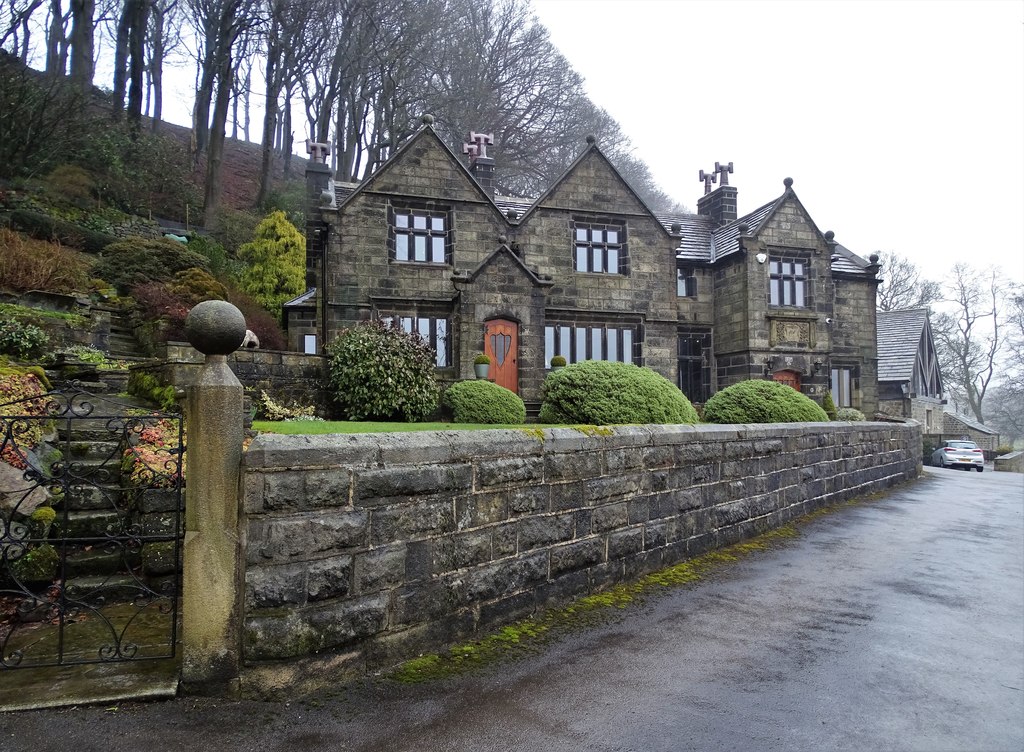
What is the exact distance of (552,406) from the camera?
10.8 m

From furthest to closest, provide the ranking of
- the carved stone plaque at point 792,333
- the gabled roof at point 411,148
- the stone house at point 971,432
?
the stone house at point 971,432
the carved stone plaque at point 792,333
the gabled roof at point 411,148

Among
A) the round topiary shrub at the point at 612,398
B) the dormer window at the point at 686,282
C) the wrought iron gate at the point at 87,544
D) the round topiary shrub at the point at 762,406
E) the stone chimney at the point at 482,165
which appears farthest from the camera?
the dormer window at the point at 686,282

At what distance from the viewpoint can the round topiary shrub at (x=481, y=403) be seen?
1389 centimetres

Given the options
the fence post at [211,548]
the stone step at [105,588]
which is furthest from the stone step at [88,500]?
the fence post at [211,548]

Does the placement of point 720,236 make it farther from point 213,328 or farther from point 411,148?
point 213,328

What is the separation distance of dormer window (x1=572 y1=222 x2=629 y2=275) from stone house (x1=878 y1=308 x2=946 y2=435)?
786 inches

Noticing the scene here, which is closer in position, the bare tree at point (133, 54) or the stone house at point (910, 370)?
the bare tree at point (133, 54)

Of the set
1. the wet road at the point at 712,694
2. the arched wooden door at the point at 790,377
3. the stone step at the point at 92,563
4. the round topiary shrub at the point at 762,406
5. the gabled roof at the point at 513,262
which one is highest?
the gabled roof at the point at 513,262

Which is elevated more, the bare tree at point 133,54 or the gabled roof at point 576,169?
the bare tree at point 133,54

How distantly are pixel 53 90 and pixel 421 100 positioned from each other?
16.1 metres

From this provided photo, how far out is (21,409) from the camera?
6.02 meters

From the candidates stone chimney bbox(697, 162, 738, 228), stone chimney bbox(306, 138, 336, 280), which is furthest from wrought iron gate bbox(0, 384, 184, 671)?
stone chimney bbox(697, 162, 738, 228)

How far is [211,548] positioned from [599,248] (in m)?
19.9

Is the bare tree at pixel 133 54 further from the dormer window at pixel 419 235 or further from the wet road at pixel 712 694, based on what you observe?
the wet road at pixel 712 694
